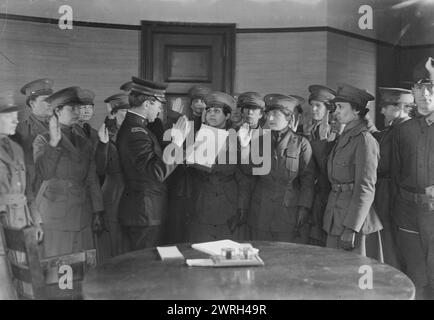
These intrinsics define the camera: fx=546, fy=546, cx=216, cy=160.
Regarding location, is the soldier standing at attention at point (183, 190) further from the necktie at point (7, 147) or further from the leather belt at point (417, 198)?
the leather belt at point (417, 198)

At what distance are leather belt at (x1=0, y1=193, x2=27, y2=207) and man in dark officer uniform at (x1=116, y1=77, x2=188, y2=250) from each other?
0.51 m

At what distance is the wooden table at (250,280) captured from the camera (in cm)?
171

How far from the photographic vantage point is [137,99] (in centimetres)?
296

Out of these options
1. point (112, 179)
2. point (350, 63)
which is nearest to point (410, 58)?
point (350, 63)

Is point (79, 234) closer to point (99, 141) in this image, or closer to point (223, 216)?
point (99, 141)

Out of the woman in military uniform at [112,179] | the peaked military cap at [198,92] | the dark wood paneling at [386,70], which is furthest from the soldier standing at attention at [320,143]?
the woman in military uniform at [112,179]

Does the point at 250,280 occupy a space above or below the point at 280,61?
below

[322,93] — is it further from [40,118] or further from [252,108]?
[40,118]

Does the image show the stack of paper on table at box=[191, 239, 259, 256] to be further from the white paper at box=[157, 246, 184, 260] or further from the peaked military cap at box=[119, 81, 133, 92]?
the peaked military cap at box=[119, 81, 133, 92]

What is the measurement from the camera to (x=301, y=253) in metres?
2.22

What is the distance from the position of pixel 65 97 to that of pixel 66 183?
1.52 ft

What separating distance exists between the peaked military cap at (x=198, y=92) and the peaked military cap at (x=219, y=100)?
2 cm

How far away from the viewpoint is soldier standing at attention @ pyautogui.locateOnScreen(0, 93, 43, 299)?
2830 millimetres
